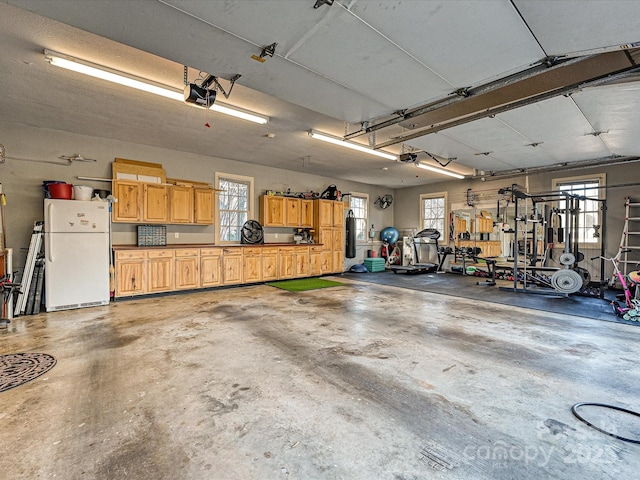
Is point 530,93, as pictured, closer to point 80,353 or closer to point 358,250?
point 80,353

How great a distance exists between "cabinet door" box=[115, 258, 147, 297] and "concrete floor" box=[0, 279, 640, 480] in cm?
127

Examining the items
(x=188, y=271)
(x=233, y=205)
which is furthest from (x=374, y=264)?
(x=188, y=271)

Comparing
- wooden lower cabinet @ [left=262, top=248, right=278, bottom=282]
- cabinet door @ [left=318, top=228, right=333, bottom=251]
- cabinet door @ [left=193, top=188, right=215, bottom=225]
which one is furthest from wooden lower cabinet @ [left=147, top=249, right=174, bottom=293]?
cabinet door @ [left=318, top=228, right=333, bottom=251]

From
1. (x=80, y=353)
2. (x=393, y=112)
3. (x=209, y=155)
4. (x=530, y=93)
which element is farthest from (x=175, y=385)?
(x=209, y=155)

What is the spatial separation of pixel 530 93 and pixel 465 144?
2.26 metres

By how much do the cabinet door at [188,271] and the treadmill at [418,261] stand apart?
5.92 m

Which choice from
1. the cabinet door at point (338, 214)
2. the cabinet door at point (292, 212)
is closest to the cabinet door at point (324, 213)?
the cabinet door at point (338, 214)

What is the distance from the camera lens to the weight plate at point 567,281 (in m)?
5.68

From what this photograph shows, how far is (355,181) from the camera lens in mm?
10578

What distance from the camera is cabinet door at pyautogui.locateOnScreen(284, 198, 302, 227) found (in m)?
8.44

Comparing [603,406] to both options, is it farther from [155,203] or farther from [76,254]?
[155,203]

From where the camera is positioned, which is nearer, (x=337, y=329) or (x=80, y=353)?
(x=80, y=353)

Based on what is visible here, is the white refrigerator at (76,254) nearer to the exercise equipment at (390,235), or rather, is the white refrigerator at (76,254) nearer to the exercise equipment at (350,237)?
the exercise equipment at (350,237)

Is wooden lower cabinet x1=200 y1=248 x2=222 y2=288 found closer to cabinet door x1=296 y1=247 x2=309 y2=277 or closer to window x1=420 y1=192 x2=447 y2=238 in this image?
cabinet door x1=296 y1=247 x2=309 y2=277
